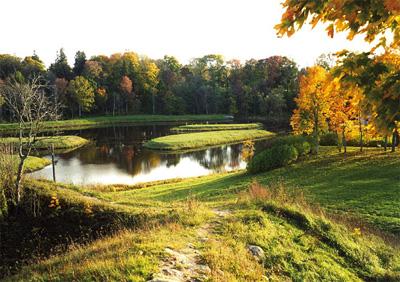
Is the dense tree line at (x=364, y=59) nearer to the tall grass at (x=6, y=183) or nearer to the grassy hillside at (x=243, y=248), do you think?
the grassy hillside at (x=243, y=248)

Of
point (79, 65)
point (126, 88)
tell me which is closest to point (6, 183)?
point (126, 88)

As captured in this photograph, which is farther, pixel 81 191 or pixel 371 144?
pixel 371 144

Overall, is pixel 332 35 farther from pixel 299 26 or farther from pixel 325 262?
pixel 325 262

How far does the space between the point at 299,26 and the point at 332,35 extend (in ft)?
1.41

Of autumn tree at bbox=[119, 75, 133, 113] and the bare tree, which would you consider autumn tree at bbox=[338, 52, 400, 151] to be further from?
autumn tree at bbox=[119, 75, 133, 113]

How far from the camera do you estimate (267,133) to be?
68.5 meters

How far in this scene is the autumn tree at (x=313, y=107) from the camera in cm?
3284

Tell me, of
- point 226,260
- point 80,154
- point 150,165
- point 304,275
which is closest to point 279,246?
point 304,275

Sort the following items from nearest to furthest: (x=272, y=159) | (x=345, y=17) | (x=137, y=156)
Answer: (x=345, y=17), (x=272, y=159), (x=137, y=156)

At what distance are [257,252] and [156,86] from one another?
99254 millimetres

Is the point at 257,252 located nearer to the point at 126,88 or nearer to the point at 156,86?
the point at 126,88

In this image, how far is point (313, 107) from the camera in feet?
110

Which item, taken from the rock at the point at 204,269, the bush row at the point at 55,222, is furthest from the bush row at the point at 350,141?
the rock at the point at 204,269

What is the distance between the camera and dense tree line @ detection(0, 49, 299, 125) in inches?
3615
